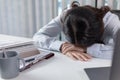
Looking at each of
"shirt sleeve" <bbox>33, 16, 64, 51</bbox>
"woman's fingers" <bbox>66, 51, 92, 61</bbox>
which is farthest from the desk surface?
"shirt sleeve" <bbox>33, 16, 64, 51</bbox>

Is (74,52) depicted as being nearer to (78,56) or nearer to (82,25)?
(78,56)

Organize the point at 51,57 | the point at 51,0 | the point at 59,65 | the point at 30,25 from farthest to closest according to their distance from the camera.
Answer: the point at 30,25, the point at 51,0, the point at 51,57, the point at 59,65

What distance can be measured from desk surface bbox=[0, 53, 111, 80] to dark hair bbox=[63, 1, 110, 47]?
0.41 feet

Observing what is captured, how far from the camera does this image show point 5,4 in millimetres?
2834

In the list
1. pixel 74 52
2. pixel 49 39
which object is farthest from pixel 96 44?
pixel 49 39

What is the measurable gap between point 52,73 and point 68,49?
30 centimetres

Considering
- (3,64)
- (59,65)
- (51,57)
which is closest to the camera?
(3,64)

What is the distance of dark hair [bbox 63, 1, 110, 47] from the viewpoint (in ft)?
3.74

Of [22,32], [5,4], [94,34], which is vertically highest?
[5,4]

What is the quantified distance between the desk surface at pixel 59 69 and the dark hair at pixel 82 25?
0.12 meters

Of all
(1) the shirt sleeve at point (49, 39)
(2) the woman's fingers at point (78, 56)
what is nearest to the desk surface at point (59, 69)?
(2) the woman's fingers at point (78, 56)

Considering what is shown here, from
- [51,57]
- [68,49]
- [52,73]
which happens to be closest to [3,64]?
[52,73]

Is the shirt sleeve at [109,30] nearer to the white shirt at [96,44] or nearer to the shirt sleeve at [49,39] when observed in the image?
the white shirt at [96,44]

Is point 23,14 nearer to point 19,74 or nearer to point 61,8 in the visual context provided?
point 61,8
